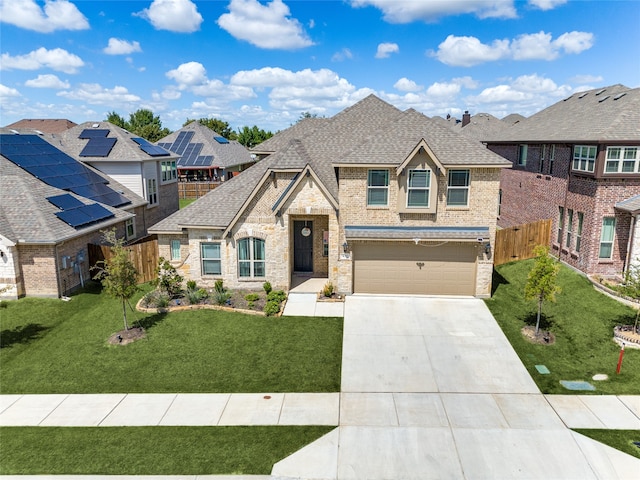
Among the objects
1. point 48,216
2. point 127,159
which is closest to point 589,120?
point 48,216

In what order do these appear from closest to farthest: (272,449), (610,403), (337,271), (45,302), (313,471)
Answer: (313,471) → (272,449) → (610,403) → (45,302) → (337,271)

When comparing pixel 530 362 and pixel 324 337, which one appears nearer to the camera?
pixel 530 362

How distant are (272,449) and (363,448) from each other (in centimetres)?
218

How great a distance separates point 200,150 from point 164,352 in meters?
37.6

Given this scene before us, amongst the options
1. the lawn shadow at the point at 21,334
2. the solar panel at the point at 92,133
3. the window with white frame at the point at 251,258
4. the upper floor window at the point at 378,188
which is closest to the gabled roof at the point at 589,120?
the upper floor window at the point at 378,188

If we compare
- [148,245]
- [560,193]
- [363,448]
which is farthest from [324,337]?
[560,193]

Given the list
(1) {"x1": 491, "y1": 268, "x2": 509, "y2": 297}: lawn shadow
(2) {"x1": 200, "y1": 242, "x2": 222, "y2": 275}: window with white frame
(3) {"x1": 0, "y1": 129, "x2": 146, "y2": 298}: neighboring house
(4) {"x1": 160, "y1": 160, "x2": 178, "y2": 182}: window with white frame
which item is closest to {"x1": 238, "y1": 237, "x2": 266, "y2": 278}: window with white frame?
(2) {"x1": 200, "y1": 242, "x2": 222, "y2": 275}: window with white frame

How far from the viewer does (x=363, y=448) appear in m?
10.7

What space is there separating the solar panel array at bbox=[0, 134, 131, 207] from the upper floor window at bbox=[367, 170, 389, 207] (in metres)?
15.7

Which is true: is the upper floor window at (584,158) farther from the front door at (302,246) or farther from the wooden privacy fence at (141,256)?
the wooden privacy fence at (141,256)

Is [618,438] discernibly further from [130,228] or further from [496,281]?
[130,228]

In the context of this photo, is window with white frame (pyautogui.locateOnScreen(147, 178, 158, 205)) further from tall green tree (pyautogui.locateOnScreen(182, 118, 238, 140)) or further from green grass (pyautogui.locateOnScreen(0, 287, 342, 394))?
tall green tree (pyautogui.locateOnScreen(182, 118, 238, 140))

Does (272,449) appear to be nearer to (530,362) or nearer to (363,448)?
(363,448)

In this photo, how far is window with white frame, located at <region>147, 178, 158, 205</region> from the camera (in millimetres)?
30906
